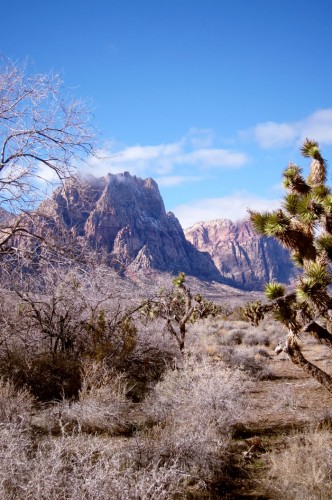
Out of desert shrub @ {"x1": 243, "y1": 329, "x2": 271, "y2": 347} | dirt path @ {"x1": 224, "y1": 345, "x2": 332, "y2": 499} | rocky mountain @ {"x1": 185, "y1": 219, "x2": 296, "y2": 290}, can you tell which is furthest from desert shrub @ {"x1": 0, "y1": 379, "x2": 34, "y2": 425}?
rocky mountain @ {"x1": 185, "y1": 219, "x2": 296, "y2": 290}

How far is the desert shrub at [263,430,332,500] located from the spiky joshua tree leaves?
3.10 metres

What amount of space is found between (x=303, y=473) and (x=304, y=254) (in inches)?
234

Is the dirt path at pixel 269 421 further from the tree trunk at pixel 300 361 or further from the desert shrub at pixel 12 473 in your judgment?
the desert shrub at pixel 12 473

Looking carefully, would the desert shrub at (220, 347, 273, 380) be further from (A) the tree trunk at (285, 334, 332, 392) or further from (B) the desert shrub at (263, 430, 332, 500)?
(B) the desert shrub at (263, 430, 332, 500)

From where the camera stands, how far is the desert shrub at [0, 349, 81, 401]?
8.36 m

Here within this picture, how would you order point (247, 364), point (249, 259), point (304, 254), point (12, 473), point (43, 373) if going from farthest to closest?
point (249, 259) < point (247, 364) < point (304, 254) < point (43, 373) < point (12, 473)

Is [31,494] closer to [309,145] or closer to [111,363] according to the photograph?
[111,363]

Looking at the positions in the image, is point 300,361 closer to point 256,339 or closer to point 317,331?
point 317,331

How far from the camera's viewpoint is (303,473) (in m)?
4.88

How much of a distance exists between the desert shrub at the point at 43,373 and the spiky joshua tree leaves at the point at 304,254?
4.04 m

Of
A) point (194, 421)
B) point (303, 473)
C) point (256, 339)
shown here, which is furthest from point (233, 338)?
point (303, 473)

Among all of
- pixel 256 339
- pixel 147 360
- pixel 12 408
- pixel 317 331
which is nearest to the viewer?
pixel 12 408

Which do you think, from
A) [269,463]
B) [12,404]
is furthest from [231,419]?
[12,404]

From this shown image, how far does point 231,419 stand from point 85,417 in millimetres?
2355
